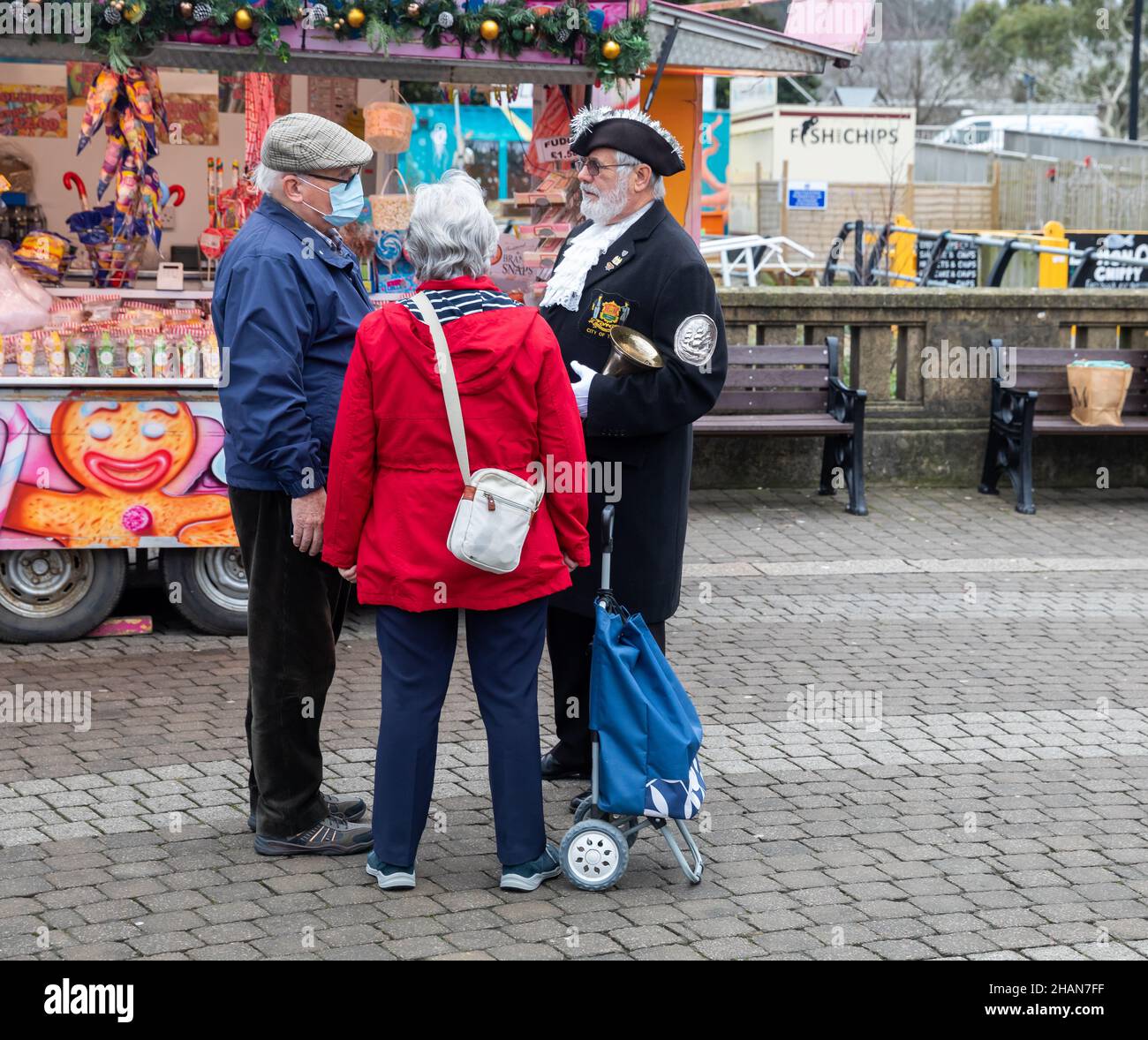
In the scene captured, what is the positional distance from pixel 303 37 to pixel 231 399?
2.89 meters

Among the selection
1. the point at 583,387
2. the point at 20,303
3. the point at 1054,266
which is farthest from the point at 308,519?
the point at 1054,266

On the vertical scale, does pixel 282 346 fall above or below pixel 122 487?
above

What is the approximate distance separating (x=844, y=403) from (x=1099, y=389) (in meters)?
1.58

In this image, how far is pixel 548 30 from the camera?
22.0 ft

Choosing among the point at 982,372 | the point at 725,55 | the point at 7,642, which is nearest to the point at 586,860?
the point at 7,642

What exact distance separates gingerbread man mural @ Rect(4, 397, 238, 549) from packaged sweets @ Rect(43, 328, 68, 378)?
0.55 feet

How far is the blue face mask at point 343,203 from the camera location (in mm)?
4371

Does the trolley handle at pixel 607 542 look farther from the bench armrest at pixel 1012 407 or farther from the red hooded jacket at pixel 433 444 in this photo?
the bench armrest at pixel 1012 407

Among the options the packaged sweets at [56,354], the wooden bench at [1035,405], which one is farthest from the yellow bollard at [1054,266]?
the packaged sweets at [56,354]

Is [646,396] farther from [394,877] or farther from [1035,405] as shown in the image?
[1035,405]

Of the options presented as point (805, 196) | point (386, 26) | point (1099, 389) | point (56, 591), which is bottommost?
point (56, 591)

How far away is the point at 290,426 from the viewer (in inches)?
162

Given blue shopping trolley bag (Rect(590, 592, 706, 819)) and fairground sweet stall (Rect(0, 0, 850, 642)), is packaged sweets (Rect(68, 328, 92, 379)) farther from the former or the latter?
blue shopping trolley bag (Rect(590, 592, 706, 819))

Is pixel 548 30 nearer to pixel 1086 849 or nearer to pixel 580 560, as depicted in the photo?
pixel 580 560
